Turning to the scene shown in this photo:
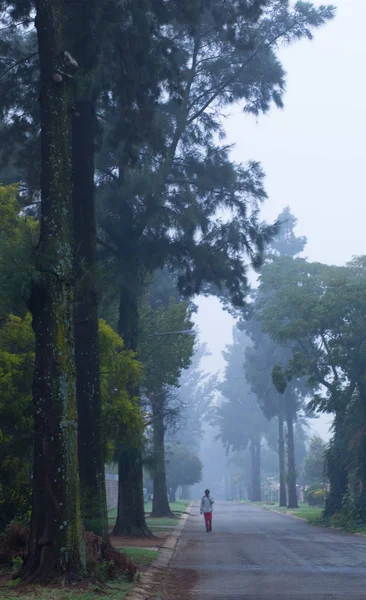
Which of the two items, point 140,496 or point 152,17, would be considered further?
point 140,496

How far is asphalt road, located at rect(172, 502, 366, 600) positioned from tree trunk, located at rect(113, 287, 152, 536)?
174 centimetres

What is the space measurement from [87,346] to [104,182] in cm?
1009

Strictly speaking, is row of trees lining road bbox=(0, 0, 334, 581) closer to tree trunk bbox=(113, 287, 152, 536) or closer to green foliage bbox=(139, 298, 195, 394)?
tree trunk bbox=(113, 287, 152, 536)

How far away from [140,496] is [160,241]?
367 inches

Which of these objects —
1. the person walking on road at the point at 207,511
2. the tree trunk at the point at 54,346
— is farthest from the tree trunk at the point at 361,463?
the tree trunk at the point at 54,346

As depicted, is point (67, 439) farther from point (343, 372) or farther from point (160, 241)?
point (343, 372)

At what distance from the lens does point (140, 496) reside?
28250 millimetres

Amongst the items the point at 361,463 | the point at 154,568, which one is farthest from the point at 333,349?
the point at 154,568

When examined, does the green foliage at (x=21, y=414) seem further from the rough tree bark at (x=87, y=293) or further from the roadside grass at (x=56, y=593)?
the roadside grass at (x=56, y=593)

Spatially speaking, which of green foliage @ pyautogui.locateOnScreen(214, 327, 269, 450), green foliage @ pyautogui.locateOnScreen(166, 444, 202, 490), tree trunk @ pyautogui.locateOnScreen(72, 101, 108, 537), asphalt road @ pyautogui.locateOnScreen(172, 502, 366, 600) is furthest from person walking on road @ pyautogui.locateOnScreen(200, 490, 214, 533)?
green foliage @ pyautogui.locateOnScreen(214, 327, 269, 450)

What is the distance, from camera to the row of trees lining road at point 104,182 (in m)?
12.5

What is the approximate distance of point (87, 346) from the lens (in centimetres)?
1658

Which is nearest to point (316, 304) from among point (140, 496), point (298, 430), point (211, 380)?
point (140, 496)

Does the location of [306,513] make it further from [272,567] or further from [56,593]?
[56,593]
